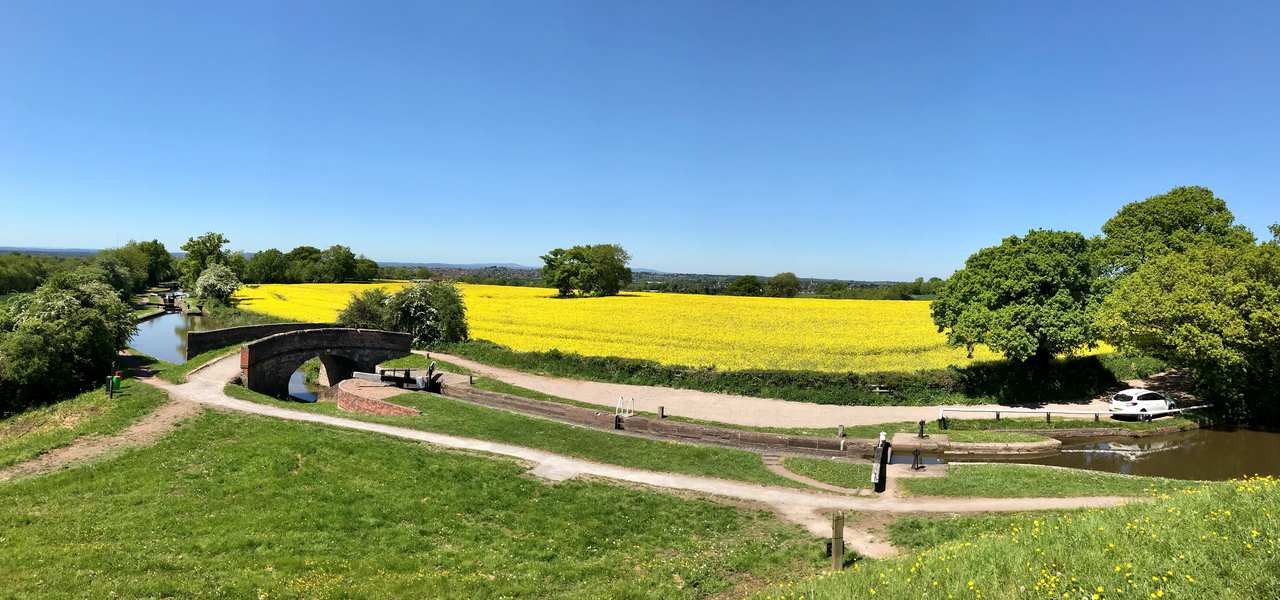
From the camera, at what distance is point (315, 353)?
33219 millimetres

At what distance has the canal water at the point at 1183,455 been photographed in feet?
67.9

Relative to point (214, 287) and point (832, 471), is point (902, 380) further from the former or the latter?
point (214, 287)

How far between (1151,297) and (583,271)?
206ft

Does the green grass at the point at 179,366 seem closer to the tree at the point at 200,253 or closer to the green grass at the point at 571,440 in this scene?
the green grass at the point at 571,440

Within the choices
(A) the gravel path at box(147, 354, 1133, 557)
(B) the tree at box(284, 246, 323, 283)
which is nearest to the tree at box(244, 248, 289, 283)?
(B) the tree at box(284, 246, 323, 283)

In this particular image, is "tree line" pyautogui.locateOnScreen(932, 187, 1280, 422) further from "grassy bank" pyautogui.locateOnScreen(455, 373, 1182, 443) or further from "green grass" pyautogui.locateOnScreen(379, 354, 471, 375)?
"green grass" pyautogui.locateOnScreen(379, 354, 471, 375)

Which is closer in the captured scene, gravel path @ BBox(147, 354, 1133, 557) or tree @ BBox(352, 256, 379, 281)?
gravel path @ BBox(147, 354, 1133, 557)

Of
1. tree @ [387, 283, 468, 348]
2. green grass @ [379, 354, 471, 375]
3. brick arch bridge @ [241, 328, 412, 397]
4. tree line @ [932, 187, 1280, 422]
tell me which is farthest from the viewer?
tree @ [387, 283, 468, 348]

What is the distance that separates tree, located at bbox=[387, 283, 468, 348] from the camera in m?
40.9

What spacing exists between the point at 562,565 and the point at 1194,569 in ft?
29.2

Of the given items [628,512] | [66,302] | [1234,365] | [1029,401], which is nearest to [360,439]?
[628,512]

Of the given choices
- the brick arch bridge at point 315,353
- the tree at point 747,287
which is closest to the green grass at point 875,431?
the brick arch bridge at point 315,353

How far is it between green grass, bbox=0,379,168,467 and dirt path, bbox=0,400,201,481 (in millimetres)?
386

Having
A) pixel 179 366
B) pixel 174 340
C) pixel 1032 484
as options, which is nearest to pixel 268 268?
pixel 174 340
